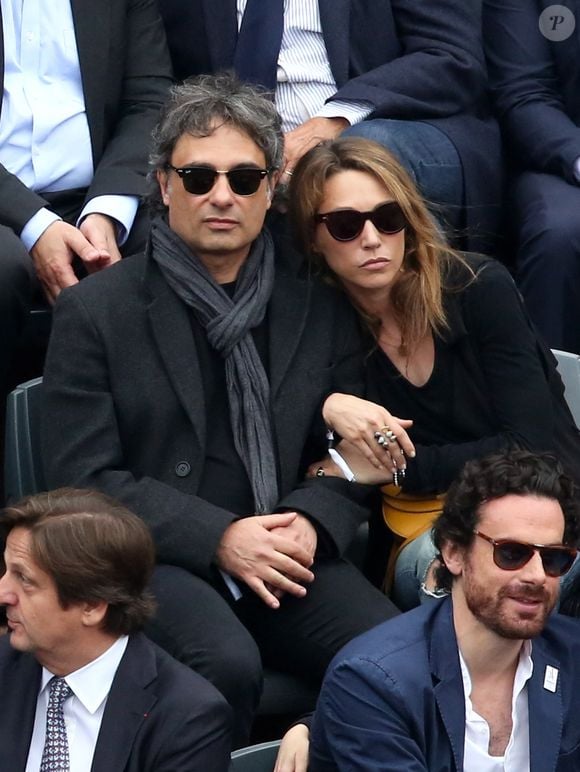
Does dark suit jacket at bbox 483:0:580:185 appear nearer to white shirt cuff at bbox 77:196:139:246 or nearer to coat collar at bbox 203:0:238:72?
coat collar at bbox 203:0:238:72

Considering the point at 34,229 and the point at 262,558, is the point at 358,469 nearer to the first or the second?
the point at 262,558

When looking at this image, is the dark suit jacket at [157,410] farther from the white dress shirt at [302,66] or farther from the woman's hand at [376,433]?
the white dress shirt at [302,66]

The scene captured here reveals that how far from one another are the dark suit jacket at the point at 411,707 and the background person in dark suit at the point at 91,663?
0.23 m

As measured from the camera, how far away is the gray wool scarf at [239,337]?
12.9ft

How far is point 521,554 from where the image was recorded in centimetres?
331

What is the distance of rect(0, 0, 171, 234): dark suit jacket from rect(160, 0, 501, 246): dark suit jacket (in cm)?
16

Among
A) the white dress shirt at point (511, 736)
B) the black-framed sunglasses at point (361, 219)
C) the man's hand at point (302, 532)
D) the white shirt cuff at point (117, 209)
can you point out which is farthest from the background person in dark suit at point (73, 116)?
the white dress shirt at point (511, 736)

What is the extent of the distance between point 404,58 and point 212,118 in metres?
1.17

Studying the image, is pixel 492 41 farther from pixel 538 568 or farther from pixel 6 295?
pixel 538 568

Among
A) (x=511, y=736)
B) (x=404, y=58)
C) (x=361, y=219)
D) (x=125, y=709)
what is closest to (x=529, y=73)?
(x=404, y=58)

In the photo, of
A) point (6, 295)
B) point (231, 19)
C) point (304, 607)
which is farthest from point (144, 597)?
point (231, 19)

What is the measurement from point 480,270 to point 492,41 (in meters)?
1.52

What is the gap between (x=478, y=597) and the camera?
330 centimetres

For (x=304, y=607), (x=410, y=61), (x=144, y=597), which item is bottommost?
(x=304, y=607)
